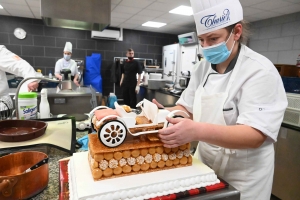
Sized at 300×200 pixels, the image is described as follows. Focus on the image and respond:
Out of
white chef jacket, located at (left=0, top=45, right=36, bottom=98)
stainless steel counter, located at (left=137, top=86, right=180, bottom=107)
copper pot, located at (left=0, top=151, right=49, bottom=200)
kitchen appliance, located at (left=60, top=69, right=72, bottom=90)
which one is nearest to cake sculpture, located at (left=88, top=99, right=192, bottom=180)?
copper pot, located at (left=0, top=151, right=49, bottom=200)

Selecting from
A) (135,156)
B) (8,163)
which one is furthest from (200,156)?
(8,163)

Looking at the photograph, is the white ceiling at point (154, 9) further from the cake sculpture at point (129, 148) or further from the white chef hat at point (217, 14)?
the cake sculpture at point (129, 148)

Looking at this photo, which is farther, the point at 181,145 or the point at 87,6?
the point at 87,6

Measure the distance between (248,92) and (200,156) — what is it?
42 cm

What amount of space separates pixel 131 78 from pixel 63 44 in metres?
2.04

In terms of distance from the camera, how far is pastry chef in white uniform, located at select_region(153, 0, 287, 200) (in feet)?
2.30

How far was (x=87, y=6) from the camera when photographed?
2588 millimetres

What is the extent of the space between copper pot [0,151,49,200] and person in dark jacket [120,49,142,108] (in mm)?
4350

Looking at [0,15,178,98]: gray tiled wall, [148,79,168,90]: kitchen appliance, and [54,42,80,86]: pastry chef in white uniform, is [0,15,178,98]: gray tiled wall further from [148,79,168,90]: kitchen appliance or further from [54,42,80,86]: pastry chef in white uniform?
[148,79,168,90]: kitchen appliance

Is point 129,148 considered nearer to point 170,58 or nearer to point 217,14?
point 217,14

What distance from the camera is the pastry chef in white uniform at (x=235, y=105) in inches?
27.6

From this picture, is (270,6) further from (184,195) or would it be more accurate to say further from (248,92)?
(184,195)


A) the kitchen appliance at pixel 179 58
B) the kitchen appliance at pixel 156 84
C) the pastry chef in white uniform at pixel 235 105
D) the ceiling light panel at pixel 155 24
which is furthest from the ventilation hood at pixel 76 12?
the kitchen appliance at pixel 179 58

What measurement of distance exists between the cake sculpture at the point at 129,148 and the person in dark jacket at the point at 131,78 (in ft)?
14.6
